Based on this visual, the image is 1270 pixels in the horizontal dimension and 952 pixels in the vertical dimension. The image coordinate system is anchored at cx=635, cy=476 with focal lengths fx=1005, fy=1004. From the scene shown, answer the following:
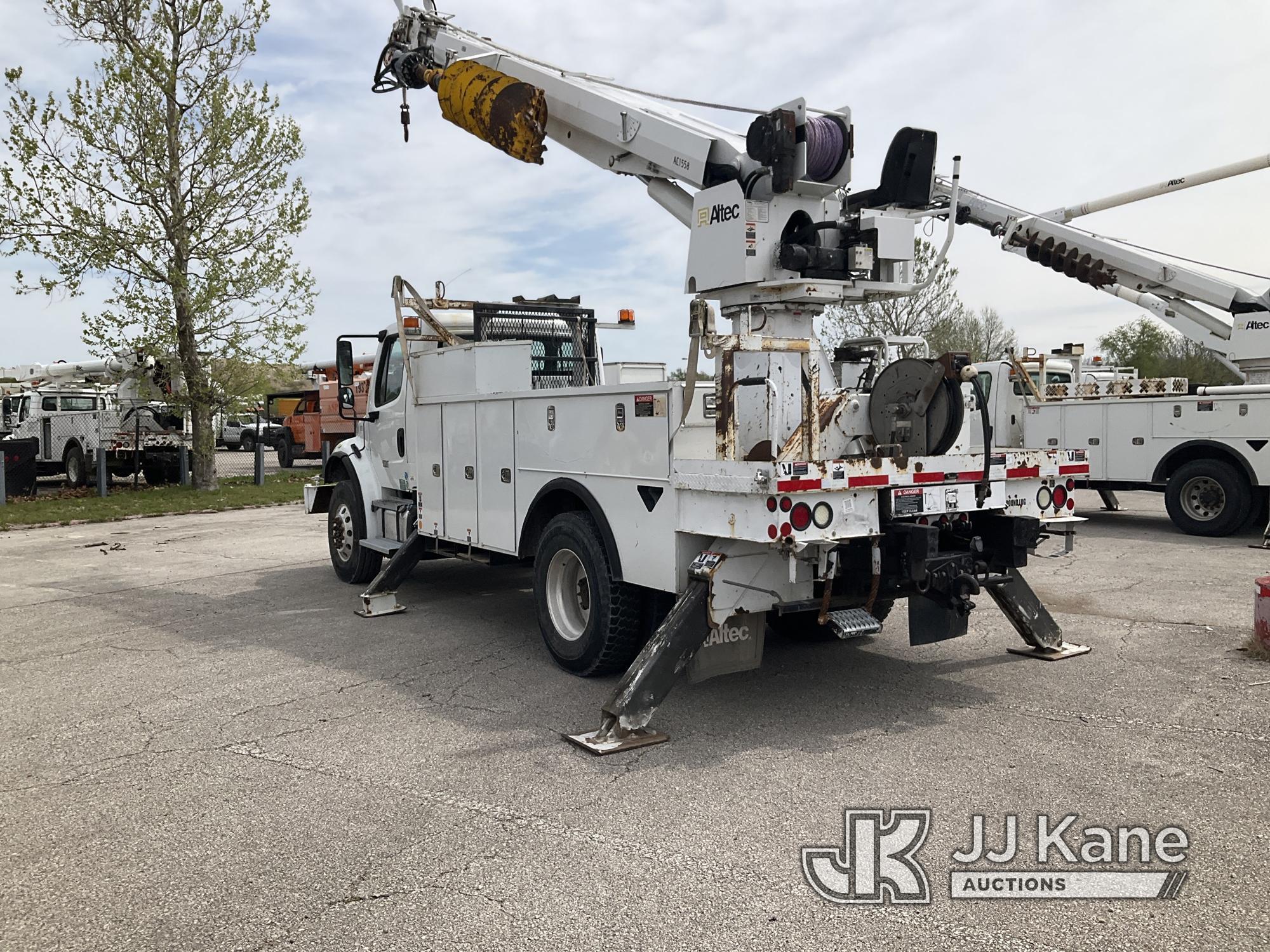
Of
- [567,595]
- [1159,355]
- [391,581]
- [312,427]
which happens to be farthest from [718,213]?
[1159,355]

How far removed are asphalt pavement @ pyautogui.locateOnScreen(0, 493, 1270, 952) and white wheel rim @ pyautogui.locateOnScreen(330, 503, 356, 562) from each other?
1578 millimetres

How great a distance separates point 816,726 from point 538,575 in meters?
2.22

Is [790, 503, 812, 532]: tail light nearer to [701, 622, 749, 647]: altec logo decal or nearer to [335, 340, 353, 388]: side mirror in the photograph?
[701, 622, 749, 647]: altec logo decal

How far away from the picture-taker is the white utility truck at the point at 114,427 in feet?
72.1

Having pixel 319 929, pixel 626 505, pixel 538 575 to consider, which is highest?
pixel 626 505

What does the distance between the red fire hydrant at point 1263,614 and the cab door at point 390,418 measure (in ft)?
21.3

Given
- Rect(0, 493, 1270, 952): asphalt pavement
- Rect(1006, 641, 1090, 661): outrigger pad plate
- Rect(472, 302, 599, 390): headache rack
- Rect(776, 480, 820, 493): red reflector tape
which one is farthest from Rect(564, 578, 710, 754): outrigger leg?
Rect(472, 302, 599, 390): headache rack

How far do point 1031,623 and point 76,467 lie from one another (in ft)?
71.3

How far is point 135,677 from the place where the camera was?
261 inches

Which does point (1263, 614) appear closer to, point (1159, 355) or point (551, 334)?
point (551, 334)

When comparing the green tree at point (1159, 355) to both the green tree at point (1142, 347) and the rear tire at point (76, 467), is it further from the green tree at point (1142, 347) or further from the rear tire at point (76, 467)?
the rear tire at point (76, 467)

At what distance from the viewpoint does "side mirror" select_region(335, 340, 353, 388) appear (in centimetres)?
951

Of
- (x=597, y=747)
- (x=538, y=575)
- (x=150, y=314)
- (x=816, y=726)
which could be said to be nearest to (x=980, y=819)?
(x=816, y=726)

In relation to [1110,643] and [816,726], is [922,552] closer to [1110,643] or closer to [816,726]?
[816,726]
